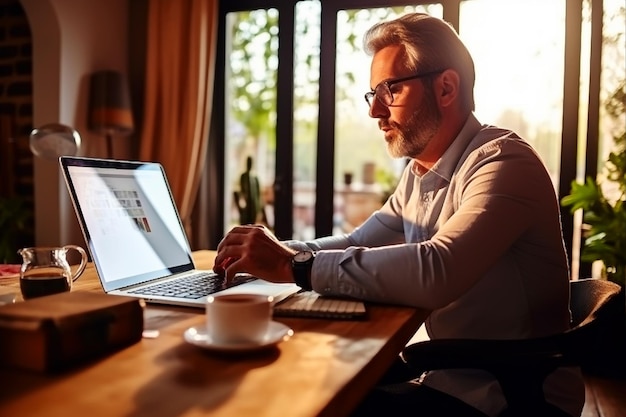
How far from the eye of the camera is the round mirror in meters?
1.96

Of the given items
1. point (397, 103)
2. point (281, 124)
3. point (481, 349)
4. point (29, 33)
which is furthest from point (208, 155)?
point (481, 349)

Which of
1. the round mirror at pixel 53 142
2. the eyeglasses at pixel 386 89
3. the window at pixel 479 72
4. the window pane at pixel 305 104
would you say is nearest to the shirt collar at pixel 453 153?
the eyeglasses at pixel 386 89

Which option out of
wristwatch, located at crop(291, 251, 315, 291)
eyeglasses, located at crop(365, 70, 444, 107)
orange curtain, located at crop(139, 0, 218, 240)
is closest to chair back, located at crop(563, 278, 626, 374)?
wristwatch, located at crop(291, 251, 315, 291)

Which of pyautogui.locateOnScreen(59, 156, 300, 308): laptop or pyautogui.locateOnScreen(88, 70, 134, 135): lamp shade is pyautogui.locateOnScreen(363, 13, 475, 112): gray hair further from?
pyautogui.locateOnScreen(88, 70, 134, 135): lamp shade

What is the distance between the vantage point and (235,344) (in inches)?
30.8

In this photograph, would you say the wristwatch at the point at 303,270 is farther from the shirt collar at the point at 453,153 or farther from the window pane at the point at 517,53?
the window pane at the point at 517,53

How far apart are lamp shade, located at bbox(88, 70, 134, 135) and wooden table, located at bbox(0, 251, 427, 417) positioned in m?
2.79

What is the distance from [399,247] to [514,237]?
0.79 feet

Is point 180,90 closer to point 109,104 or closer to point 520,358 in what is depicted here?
point 109,104

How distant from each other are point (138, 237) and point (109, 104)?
7.83ft

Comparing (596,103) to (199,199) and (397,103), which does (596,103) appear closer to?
(397,103)

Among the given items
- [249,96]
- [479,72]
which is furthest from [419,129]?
[249,96]

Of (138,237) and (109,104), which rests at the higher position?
(109,104)

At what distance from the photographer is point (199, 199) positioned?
12.8 ft
